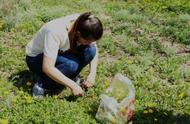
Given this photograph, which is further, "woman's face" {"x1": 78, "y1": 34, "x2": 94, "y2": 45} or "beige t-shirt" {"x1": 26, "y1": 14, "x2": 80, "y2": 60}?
"beige t-shirt" {"x1": 26, "y1": 14, "x2": 80, "y2": 60}

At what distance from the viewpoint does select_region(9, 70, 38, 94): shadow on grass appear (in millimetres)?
6097

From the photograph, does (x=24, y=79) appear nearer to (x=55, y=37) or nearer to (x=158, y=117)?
(x=55, y=37)

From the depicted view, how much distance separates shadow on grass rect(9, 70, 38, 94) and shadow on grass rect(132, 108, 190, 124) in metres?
1.40

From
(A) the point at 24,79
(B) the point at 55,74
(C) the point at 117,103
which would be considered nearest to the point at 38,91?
(B) the point at 55,74

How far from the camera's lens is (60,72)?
17.9ft

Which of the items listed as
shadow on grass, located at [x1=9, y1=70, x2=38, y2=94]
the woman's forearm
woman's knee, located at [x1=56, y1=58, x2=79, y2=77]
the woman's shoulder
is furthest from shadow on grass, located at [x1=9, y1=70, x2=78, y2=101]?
the woman's shoulder

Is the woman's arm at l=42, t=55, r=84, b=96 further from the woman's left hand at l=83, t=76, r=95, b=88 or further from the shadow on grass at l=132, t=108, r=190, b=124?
the shadow on grass at l=132, t=108, r=190, b=124

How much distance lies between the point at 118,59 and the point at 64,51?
167 centimetres

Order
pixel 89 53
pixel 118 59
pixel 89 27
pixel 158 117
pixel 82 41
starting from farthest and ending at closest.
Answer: pixel 118 59 < pixel 89 53 < pixel 158 117 < pixel 82 41 < pixel 89 27

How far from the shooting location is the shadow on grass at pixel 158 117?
5457 millimetres

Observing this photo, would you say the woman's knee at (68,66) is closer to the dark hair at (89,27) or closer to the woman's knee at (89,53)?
the woman's knee at (89,53)

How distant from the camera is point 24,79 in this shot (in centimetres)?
630

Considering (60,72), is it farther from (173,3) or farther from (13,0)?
(173,3)

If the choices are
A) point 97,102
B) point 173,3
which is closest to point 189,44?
point 173,3
